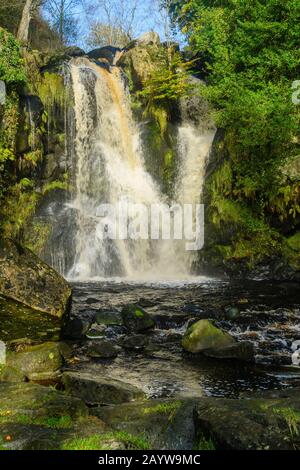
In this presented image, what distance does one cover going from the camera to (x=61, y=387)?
24.5 ft

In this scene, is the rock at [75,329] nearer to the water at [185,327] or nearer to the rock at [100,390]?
the water at [185,327]

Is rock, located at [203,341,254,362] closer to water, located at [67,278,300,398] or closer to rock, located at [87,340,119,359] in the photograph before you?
water, located at [67,278,300,398]

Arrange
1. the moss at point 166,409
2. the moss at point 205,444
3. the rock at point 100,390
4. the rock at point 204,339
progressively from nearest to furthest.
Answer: the moss at point 205,444, the moss at point 166,409, the rock at point 100,390, the rock at point 204,339

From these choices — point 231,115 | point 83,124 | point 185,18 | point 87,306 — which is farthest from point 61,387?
point 185,18

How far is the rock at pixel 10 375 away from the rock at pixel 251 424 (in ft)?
11.7

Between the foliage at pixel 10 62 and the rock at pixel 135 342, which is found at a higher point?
the foliage at pixel 10 62

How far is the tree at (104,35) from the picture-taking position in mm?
48625

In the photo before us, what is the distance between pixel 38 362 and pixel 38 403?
8.57 ft

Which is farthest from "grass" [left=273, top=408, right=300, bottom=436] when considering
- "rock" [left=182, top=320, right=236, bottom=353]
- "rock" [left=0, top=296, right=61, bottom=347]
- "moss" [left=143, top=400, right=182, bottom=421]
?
"rock" [left=0, top=296, right=61, bottom=347]

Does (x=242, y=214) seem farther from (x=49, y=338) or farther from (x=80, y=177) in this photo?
(x=49, y=338)

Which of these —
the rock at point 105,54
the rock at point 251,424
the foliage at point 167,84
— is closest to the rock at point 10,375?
the rock at point 251,424

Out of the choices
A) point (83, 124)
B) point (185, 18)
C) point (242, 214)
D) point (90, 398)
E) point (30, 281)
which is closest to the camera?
point (90, 398)

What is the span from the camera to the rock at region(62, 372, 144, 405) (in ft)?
21.9

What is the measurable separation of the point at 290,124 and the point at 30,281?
12.8 m
